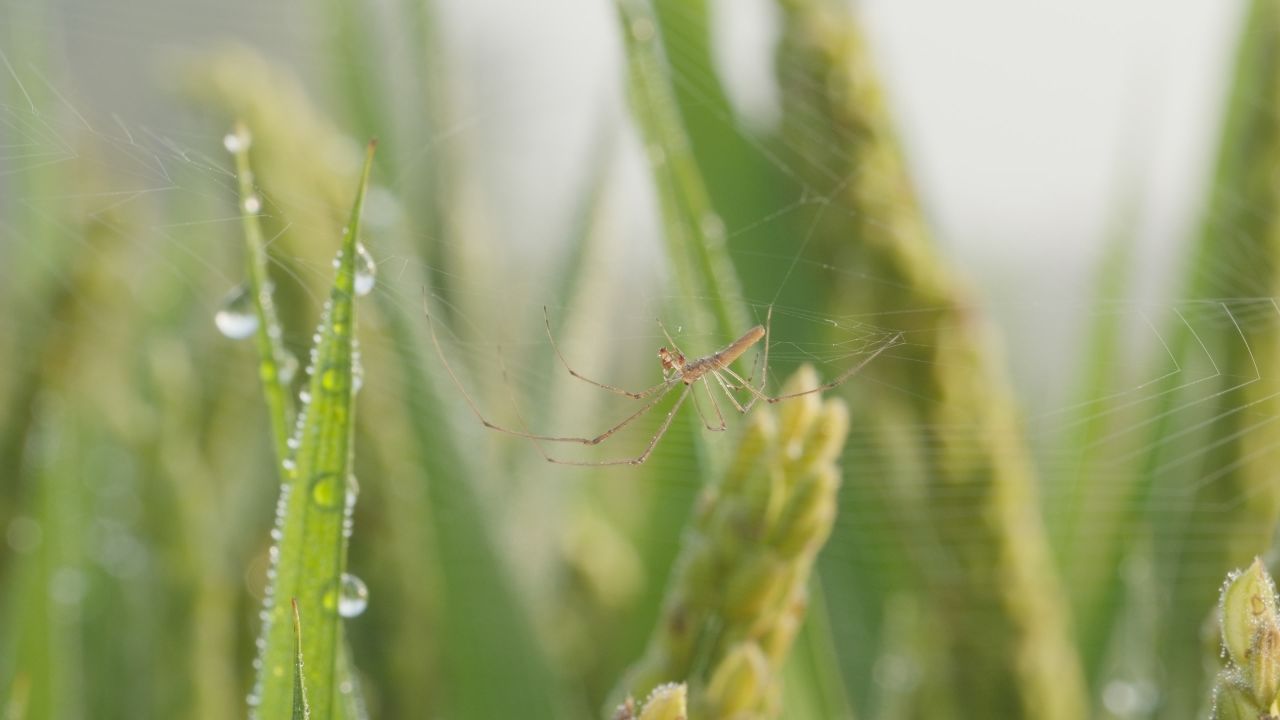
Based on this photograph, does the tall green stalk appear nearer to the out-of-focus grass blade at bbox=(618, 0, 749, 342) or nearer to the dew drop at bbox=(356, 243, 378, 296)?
the out-of-focus grass blade at bbox=(618, 0, 749, 342)

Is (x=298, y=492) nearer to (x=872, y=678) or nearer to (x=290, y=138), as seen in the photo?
(x=290, y=138)

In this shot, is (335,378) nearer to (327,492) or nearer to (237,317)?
(327,492)

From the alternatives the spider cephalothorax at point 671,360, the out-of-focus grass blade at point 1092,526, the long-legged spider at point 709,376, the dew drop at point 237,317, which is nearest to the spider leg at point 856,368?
the long-legged spider at point 709,376

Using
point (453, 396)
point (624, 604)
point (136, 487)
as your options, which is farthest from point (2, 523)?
point (624, 604)

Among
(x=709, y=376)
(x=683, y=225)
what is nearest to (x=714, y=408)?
(x=709, y=376)

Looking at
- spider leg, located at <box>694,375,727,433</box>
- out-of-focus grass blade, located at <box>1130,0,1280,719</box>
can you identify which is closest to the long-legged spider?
spider leg, located at <box>694,375,727,433</box>

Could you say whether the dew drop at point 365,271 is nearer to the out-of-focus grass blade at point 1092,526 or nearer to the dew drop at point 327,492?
the dew drop at point 327,492
